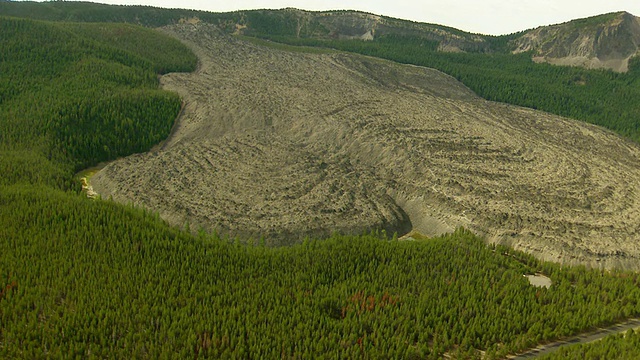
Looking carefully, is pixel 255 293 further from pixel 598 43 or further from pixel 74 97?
pixel 598 43

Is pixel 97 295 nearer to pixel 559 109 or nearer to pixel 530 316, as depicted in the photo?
pixel 530 316

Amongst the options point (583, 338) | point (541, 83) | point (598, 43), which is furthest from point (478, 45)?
point (583, 338)

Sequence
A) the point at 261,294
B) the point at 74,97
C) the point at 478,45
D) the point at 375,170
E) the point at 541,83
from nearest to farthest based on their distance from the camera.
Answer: the point at 261,294 → the point at 375,170 → the point at 74,97 → the point at 541,83 → the point at 478,45

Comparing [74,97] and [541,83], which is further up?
[541,83]

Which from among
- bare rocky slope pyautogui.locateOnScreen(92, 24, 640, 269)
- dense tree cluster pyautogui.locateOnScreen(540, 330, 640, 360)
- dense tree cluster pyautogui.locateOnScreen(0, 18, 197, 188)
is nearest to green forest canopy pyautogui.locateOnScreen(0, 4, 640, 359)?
dense tree cluster pyautogui.locateOnScreen(540, 330, 640, 360)

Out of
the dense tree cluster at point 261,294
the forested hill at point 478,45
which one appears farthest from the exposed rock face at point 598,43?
the dense tree cluster at point 261,294

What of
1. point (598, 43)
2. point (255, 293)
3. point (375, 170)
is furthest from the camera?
point (598, 43)

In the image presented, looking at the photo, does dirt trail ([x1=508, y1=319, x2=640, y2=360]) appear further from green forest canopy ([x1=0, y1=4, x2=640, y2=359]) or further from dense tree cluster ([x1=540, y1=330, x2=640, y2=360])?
dense tree cluster ([x1=540, y1=330, x2=640, y2=360])
